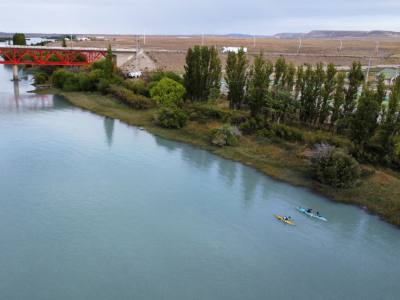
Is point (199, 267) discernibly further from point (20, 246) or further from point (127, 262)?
point (20, 246)

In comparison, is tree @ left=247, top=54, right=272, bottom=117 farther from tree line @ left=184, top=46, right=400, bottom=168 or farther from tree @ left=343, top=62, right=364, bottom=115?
tree @ left=343, top=62, right=364, bottom=115

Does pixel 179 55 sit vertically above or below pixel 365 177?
above

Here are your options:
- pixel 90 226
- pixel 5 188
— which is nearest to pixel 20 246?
pixel 90 226

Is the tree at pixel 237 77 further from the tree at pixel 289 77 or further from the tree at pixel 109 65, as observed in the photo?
the tree at pixel 109 65

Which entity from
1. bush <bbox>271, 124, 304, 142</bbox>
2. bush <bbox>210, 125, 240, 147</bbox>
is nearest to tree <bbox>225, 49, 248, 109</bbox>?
bush <bbox>210, 125, 240, 147</bbox>

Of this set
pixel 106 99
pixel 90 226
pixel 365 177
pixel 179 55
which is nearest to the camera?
pixel 90 226

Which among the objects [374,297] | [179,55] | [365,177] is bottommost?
[374,297]

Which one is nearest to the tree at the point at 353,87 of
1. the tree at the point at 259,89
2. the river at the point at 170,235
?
the tree at the point at 259,89

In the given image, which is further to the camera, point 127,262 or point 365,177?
point 365,177

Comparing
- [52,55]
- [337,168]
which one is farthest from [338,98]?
[52,55]
